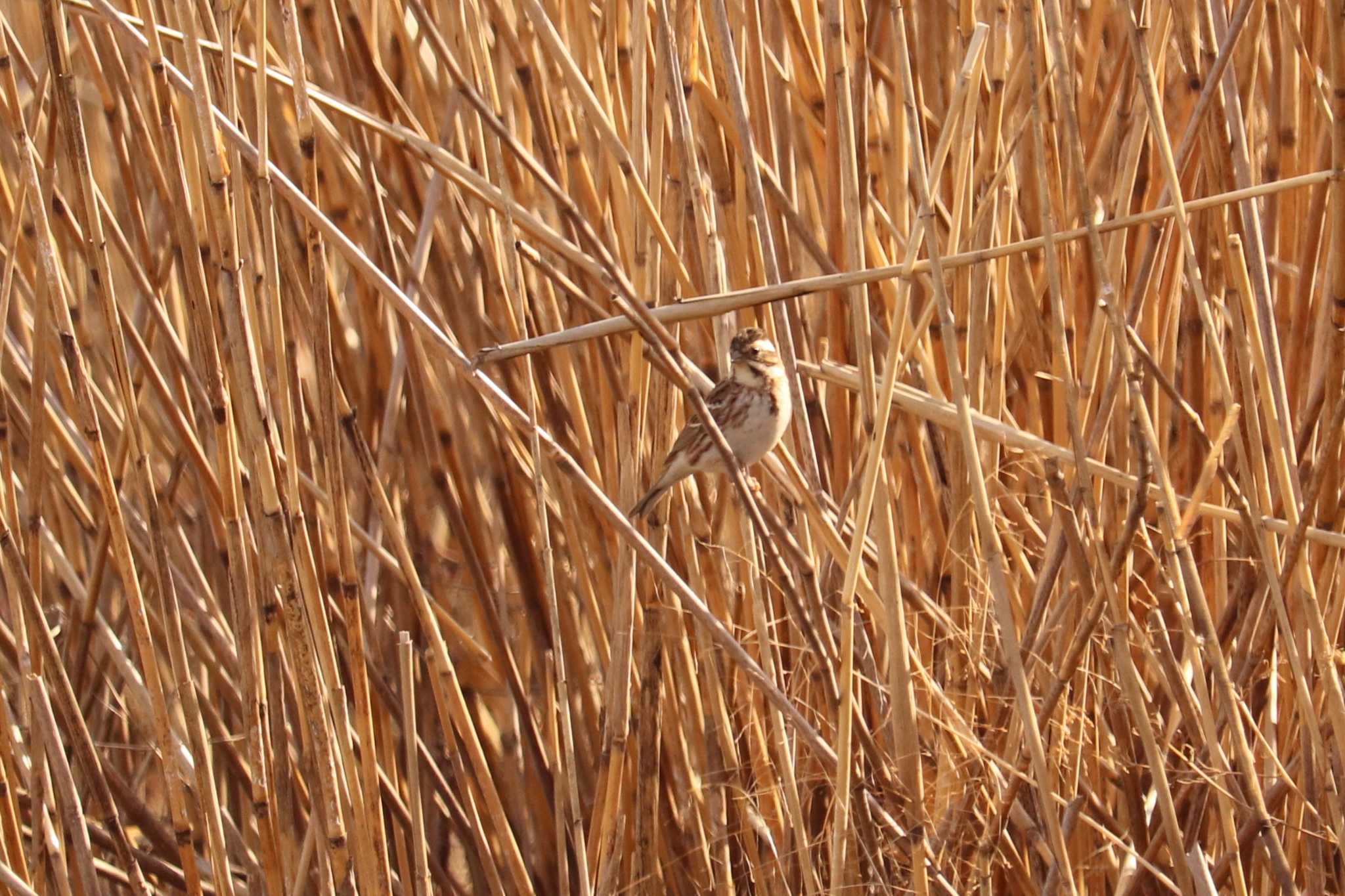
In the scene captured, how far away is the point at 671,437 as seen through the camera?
200 cm

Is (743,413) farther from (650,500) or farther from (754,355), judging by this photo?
(650,500)

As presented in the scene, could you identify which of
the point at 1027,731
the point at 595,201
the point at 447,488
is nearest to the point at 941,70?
the point at 595,201

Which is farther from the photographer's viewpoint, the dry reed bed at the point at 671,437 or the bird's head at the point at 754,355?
the bird's head at the point at 754,355

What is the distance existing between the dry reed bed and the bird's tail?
3cm

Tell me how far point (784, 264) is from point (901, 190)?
263mm

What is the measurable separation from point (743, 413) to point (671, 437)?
495 millimetres

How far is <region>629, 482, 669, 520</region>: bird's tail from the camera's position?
1.94 metres

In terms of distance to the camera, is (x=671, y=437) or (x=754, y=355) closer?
(x=671, y=437)

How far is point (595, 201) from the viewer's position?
2.20 meters

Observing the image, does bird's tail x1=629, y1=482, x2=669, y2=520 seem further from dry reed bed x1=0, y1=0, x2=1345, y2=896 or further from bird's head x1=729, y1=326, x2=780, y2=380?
bird's head x1=729, y1=326, x2=780, y2=380

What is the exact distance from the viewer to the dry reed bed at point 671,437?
5.33 ft

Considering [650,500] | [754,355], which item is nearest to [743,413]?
[754,355]

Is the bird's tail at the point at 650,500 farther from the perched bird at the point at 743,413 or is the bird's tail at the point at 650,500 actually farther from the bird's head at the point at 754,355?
→ the bird's head at the point at 754,355

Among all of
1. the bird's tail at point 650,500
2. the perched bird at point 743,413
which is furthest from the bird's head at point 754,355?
the bird's tail at point 650,500
